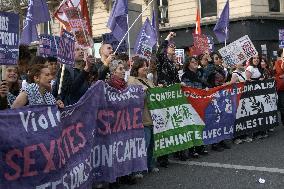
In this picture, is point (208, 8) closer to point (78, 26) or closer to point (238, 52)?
point (238, 52)

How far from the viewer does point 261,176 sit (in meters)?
6.86

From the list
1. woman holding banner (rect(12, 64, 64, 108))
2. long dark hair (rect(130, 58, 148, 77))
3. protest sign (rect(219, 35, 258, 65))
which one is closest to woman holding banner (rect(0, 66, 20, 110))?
woman holding banner (rect(12, 64, 64, 108))

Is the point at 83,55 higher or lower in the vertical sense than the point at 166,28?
lower

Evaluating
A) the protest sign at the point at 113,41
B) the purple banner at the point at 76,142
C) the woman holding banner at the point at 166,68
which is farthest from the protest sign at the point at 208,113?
the protest sign at the point at 113,41

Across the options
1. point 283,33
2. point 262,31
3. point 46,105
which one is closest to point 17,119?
point 46,105

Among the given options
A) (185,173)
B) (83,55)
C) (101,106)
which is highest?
(83,55)

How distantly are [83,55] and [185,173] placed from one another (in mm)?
2355

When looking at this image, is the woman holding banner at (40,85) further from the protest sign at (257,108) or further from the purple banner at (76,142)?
the protest sign at (257,108)

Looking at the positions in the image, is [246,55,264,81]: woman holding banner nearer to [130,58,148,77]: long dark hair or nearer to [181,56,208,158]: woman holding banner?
[181,56,208,158]: woman holding banner

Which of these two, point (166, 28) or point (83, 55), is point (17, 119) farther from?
point (166, 28)

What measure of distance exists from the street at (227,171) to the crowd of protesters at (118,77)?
275 mm

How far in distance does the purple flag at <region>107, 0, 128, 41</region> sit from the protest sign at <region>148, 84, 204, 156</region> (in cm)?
288

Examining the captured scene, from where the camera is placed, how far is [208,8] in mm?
25062

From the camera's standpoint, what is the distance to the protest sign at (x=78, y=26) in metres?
7.20
